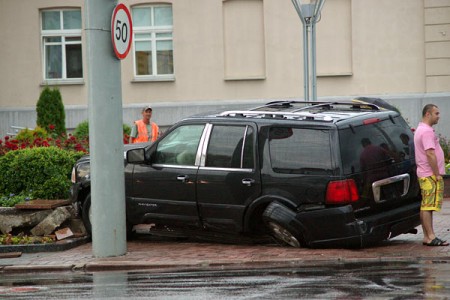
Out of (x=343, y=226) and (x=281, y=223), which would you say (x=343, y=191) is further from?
(x=281, y=223)

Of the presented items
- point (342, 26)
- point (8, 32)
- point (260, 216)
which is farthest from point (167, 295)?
point (8, 32)

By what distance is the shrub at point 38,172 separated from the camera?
15.2m

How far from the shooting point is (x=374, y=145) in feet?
40.5

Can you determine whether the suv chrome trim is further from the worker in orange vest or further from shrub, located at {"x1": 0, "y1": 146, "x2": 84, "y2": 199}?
the worker in orange vest

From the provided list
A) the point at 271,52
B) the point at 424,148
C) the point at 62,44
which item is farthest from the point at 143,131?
the point at 62,44

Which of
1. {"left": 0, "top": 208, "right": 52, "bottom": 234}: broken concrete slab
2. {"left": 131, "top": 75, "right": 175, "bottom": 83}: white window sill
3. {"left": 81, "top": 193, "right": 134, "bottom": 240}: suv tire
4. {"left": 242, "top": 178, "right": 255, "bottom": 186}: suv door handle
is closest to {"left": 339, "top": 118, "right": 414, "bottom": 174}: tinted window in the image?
{"left": 242, "top": 178, "right": 255, "bottom": 186}: suv door handle

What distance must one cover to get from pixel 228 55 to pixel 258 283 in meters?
17.9

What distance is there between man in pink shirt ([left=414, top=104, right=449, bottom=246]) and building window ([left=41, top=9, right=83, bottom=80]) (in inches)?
676

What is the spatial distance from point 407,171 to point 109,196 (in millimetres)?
3570

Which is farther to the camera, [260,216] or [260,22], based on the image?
[260,22]

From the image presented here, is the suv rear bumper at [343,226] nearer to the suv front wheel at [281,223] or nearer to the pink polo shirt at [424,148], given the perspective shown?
the suv front wheel at [281,223]

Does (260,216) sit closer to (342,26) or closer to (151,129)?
(151,129)

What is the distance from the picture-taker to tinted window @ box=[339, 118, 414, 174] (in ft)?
39.4

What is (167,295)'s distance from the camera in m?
9.59
